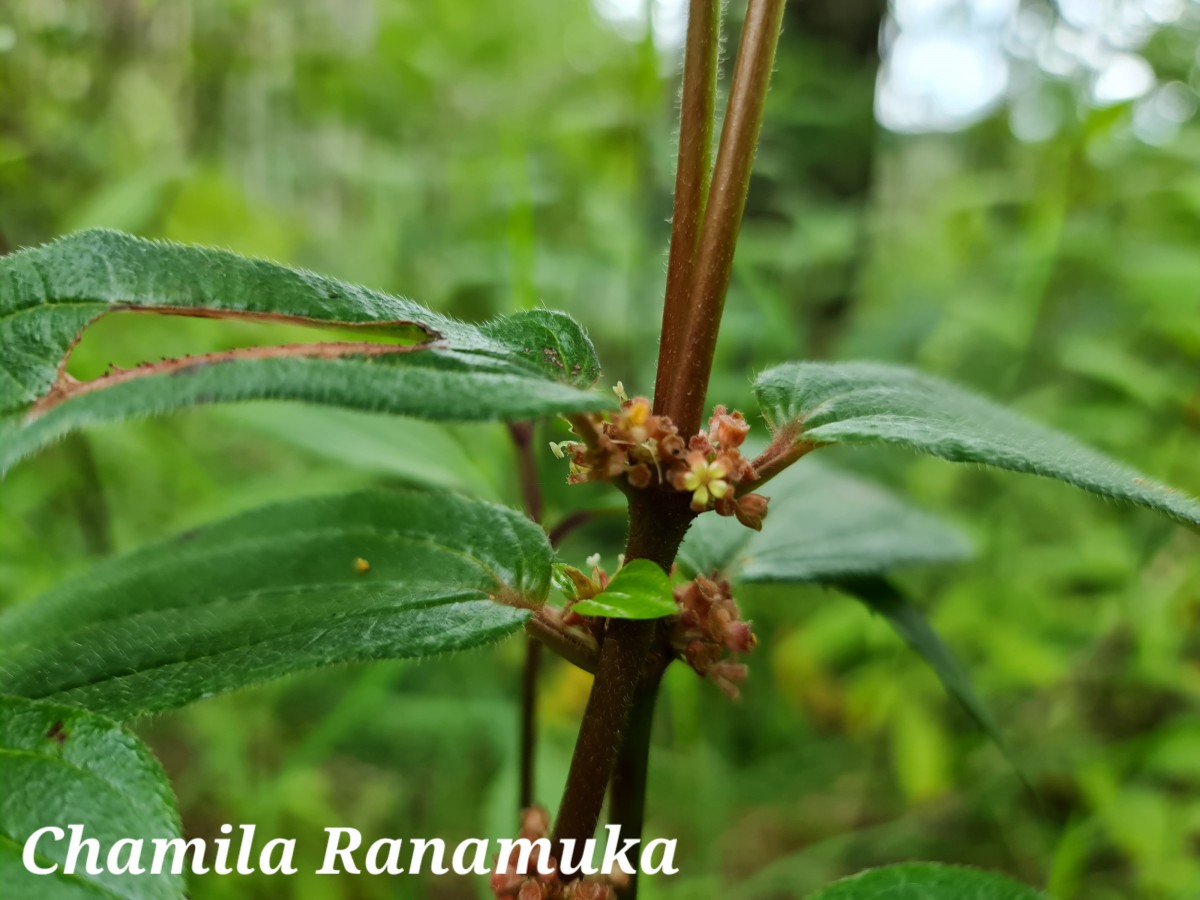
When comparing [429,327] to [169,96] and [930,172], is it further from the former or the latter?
[930,172]

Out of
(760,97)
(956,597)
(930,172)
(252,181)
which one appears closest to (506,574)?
(760,97)

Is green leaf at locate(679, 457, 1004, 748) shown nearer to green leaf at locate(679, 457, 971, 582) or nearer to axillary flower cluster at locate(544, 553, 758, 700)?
green leaf at locate(679, 457, 971, 582)

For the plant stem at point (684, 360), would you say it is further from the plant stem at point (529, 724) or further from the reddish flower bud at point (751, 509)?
the plant stem at point (529, 724)

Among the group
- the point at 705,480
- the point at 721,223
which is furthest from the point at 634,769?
the point at 721,223

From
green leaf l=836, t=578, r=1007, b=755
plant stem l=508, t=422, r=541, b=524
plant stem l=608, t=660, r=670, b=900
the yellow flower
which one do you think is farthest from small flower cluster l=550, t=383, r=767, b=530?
plant stem l=508, t=422, r=541, b=524

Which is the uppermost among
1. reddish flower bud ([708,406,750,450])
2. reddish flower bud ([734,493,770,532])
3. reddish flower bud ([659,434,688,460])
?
reddish flower bud ([708,406,750,450])
